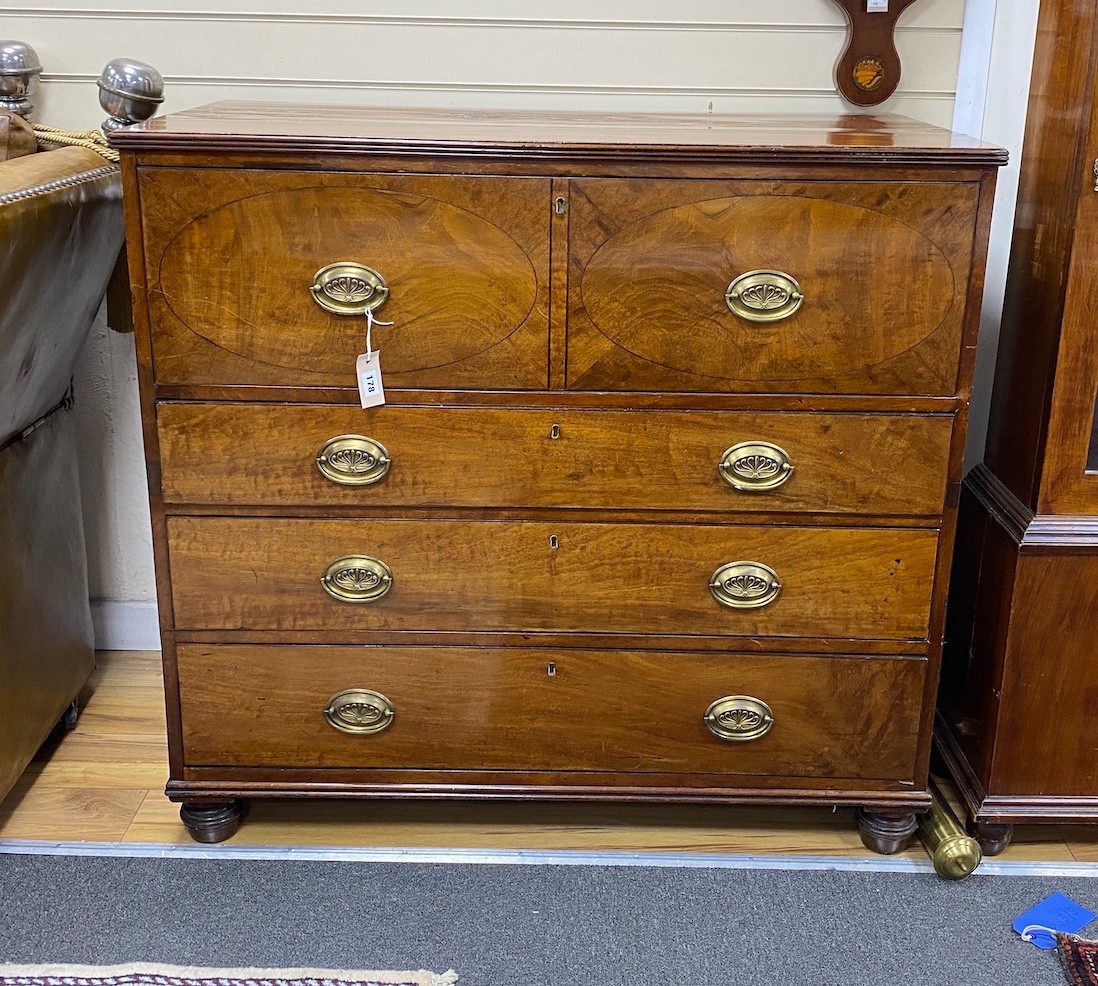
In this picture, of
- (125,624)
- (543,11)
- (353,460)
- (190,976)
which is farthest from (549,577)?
(125,624)

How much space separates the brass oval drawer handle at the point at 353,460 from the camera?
154cm

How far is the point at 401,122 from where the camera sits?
161 cm

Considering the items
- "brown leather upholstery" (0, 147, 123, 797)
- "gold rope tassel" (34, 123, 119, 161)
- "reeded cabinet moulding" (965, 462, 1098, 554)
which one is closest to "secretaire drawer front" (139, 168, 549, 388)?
"brown leather upholstery" (0, 147, 123, 797)

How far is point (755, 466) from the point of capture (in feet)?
5.09

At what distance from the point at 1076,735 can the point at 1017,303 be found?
0.63 meters

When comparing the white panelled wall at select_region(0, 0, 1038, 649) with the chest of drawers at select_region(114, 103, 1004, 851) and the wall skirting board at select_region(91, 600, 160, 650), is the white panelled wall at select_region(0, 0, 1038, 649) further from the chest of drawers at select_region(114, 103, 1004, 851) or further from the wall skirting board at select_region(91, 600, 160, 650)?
the wall skirting board at select_region(91, 600, 160, 650)

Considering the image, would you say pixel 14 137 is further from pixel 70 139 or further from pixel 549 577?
pixel 549 577

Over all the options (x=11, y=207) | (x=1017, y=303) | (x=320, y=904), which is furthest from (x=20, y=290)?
(x=1017, y=303)

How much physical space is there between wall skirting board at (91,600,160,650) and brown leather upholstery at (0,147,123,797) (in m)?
0.27

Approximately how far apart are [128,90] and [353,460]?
0.71 meters

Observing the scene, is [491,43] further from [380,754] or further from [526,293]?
[380,754]

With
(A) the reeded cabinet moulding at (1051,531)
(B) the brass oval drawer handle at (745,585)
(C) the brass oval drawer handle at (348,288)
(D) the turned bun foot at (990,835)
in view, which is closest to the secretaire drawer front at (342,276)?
(C) the brass oval drawer handle at (348,288)

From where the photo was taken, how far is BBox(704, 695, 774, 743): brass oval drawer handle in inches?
65.6

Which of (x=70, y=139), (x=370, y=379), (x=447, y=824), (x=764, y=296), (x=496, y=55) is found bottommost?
(x=447, y=824)
